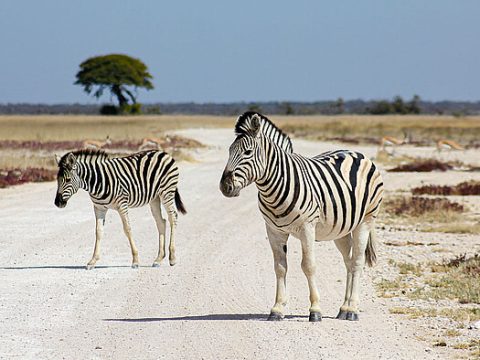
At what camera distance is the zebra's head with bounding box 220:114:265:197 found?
360 inches

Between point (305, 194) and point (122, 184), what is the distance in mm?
4672

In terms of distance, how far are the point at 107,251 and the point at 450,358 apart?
23.9 feet

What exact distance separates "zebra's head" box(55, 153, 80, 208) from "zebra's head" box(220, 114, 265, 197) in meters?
4.60

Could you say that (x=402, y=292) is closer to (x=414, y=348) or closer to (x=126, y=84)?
(x=414, y=348)

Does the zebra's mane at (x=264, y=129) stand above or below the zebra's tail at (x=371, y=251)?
above

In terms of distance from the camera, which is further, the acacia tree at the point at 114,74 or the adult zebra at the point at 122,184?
the acacia tree at the point at 114,74

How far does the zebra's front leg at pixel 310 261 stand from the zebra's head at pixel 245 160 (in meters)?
0.69

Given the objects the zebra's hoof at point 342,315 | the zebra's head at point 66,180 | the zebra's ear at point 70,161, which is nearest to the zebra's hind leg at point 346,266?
the zebra's hoof at point 342,315

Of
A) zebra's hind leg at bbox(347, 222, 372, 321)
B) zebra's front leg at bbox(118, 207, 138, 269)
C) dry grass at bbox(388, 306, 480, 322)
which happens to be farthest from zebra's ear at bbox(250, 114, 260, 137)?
zebra's front leg at bbox(118, 207, 138, 269)

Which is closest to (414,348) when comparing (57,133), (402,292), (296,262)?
(402,292)

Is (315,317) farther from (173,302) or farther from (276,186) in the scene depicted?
(173,302)

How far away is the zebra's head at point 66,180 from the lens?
13.4 meters

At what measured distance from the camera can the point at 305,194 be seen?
9.50 metres

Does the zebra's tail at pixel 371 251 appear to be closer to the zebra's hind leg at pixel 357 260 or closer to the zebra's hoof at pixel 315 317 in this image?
the zebra's hind leg at pixel 357 260
